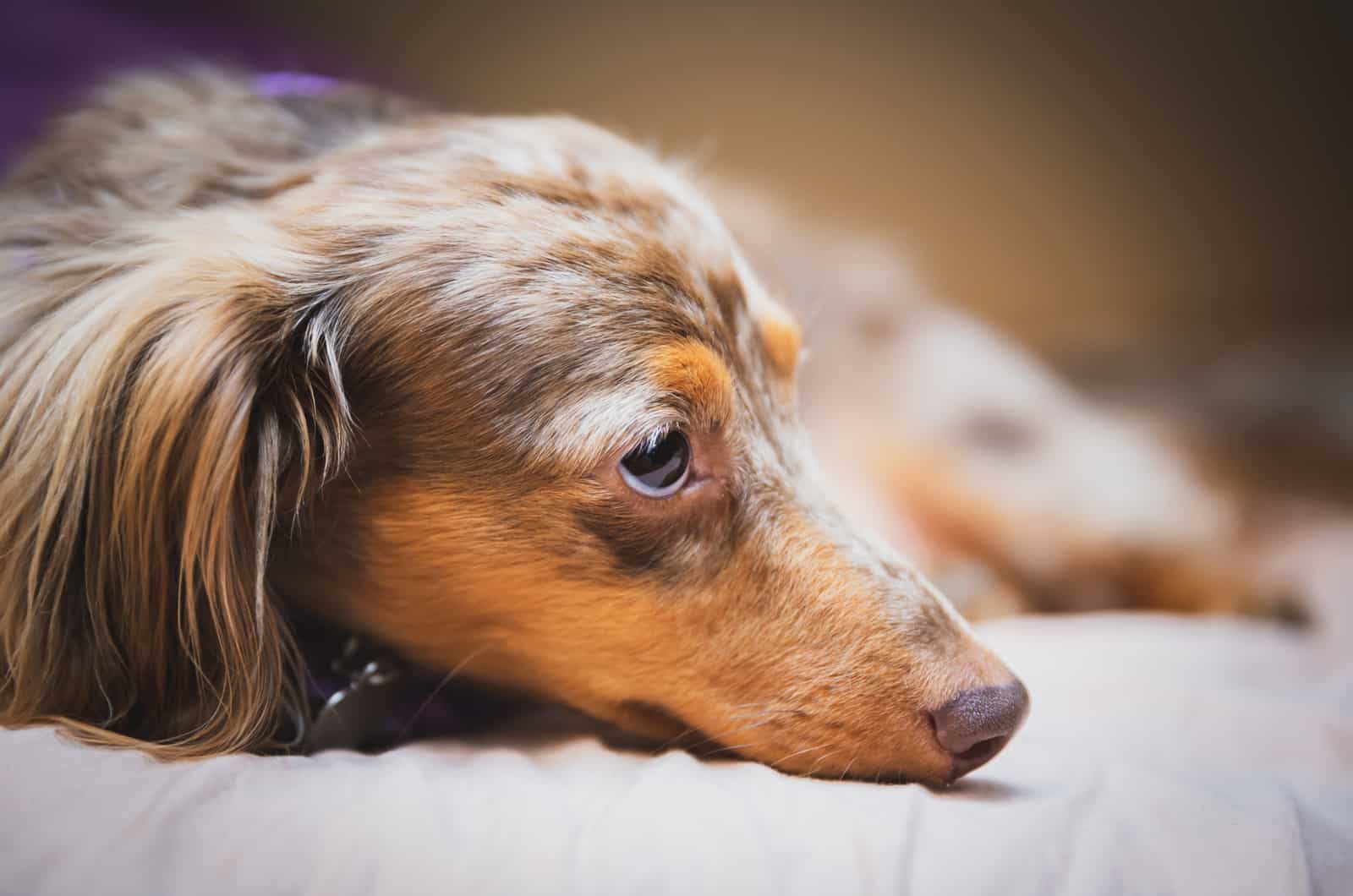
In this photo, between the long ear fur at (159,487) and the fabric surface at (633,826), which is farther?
the long ear fur at (159,487)

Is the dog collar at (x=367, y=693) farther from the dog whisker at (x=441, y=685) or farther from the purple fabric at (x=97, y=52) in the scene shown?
the purple fabric at (x=97, y=52)

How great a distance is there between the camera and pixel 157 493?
1.19 m

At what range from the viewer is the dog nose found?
48.6 inches

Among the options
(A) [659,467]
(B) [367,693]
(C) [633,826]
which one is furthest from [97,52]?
(C) [633,826]

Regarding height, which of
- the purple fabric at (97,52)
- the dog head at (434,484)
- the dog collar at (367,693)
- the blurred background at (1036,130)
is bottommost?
the dog collar at (367,693)

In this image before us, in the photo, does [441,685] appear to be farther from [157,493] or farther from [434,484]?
[157,493]

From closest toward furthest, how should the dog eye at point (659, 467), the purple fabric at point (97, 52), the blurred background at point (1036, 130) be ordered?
1. the dog eye at point (659, 467)
2. the purple fabric at point (97, 52)
3. the blurred background at point (1036, 130)

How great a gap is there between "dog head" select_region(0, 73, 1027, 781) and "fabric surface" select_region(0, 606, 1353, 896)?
0.36 feet

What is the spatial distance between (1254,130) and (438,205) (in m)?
3.40

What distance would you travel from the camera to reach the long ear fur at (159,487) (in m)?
1.19

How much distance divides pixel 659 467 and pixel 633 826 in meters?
0.47

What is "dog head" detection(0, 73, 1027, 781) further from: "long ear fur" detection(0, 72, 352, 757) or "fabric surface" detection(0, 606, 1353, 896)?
"fabric surface" detection(0, 606, 1353, 896)

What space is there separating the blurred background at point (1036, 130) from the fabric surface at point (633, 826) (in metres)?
2.30

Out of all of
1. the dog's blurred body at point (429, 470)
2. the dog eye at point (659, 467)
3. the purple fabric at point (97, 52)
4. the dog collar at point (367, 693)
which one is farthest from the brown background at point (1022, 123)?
the dog collar at point (367, 693)
